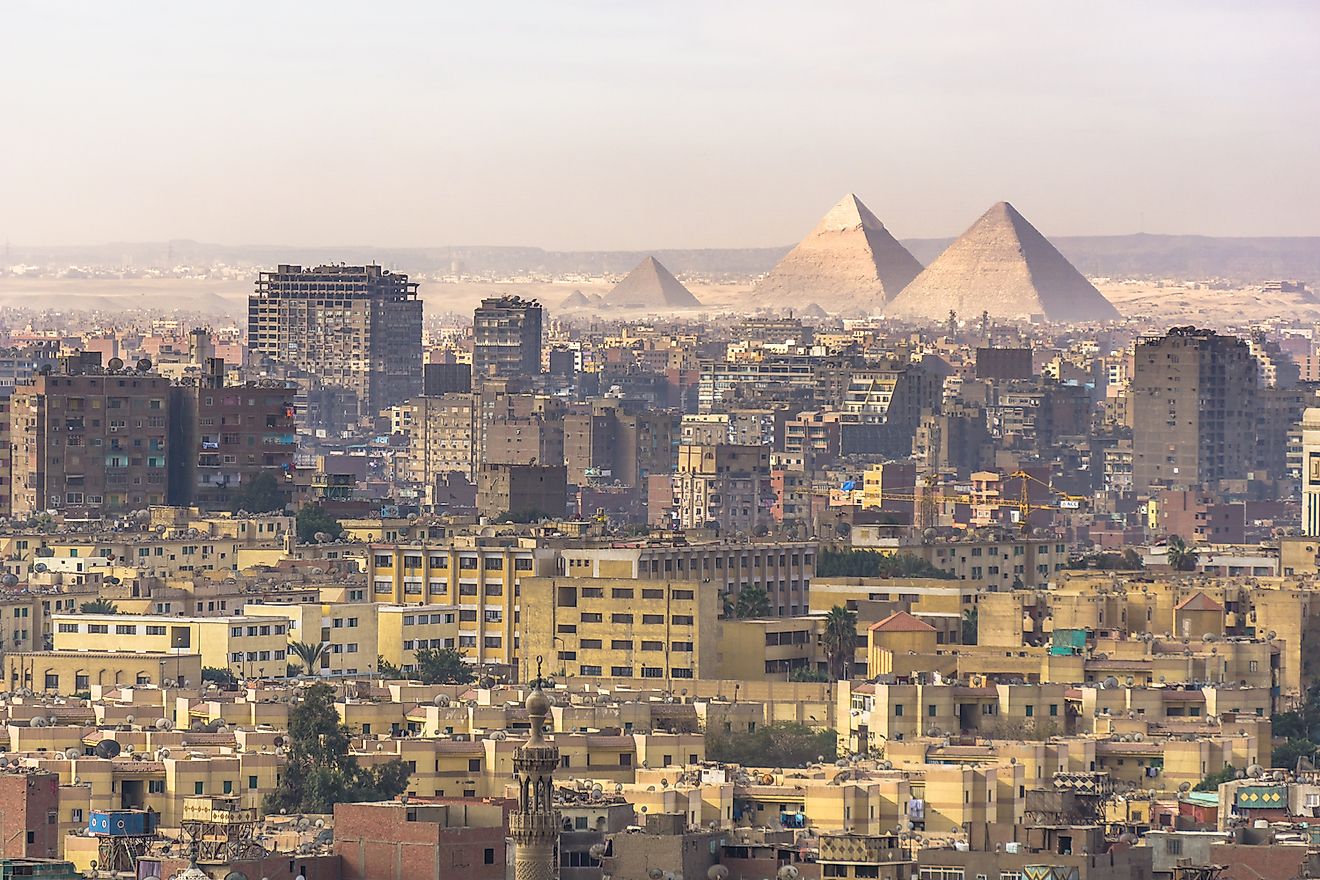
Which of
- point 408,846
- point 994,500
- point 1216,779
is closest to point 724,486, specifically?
point 994,500

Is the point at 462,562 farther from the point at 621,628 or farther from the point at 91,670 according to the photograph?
the point at 91,670

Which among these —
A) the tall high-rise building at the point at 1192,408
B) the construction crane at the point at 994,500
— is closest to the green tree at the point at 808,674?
the construction crane at the point at 994,500

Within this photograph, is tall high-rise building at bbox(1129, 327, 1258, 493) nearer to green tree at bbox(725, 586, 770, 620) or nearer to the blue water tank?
green tree at bbox(725, 586, 770, 620)

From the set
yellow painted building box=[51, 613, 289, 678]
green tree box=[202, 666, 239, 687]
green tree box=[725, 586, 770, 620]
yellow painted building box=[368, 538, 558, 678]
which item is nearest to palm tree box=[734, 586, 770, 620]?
green tree box=[725, 586, 770, 620]

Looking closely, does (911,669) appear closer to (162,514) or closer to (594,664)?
(594,664)

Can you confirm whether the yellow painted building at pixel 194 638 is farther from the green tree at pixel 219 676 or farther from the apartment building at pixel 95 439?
the apartment building at pixel 95 439

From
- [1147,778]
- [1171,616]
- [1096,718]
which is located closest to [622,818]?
[1147,778]
